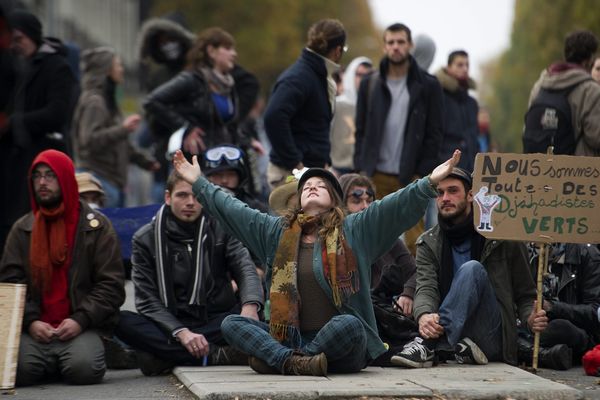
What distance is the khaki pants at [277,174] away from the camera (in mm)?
12328

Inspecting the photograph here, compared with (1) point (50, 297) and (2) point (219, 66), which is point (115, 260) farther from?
(2) point (219, 66)

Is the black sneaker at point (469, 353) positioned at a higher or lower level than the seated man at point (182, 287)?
lower

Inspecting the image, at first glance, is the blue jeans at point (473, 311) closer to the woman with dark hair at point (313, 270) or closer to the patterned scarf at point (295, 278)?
the woman with dark hair at point (313, 270)

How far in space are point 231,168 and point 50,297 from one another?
2457mm

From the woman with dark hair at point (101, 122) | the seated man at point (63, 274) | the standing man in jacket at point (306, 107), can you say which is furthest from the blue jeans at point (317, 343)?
the woman with dark hair at point (101, 122)

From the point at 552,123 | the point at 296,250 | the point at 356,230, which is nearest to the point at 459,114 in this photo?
the point at 552,123

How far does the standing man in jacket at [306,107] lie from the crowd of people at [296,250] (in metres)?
0.02

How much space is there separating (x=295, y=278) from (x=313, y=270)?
12 centimetres

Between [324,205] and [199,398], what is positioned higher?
[324,205]

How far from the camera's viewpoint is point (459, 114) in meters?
14.4

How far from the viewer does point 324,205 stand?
9.58 meters

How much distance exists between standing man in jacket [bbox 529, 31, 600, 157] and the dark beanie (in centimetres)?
400

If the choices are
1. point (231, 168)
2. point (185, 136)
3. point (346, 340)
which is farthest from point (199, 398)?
point (185, 136)

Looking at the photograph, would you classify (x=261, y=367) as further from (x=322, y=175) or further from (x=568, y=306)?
(x=568, y=306)
